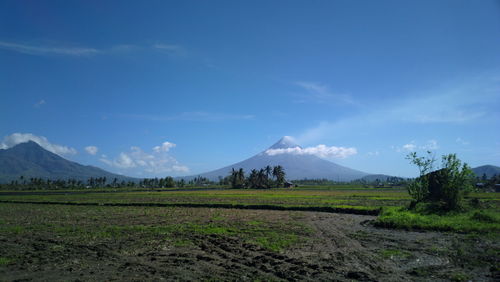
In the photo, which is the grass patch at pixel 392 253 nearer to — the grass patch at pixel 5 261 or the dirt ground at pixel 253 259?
the dirt ground at pixel 253 259

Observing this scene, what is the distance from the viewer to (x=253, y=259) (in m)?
9.61

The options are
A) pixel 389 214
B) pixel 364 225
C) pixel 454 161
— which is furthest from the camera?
pixel 454 161

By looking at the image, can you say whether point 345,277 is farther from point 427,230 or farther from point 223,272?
point 427,230

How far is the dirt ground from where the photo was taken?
26.5ft

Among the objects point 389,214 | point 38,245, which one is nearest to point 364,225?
point 389,214

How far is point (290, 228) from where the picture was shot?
1639 cm

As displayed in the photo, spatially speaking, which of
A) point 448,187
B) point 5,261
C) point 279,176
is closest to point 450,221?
point 448,187

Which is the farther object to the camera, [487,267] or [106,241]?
[106,241]

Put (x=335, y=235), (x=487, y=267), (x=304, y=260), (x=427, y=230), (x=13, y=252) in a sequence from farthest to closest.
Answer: (x=427, y=230) → (x=335, y=235) → (x=13, y=252) → (x=304, y=260) → (x=487, y=267)

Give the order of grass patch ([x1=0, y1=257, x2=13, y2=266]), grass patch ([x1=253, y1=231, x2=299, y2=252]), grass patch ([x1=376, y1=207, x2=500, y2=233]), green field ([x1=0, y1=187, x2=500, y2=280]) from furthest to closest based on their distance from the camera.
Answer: grass patch ([x1=376, y1=207, x2=500, y2=233]) → grass patch ([x1=253, y1=231, x2=299, y2=252]) → grass patch ([x1=0, y1=257, x2=13, y2=266]) → green field ([x1=0, y1=187, x2=500, y2=280])

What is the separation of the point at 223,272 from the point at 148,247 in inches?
188

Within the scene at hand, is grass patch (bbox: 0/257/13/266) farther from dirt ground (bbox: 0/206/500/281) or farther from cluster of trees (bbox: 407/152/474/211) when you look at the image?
cluster of trees (bbox: 407/152/474/211)

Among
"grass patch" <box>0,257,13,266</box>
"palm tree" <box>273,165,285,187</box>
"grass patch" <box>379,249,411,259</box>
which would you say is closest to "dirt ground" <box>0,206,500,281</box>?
"grass patch" <box>379,249,411,259</box>

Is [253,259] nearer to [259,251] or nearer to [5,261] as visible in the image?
[259,251]
